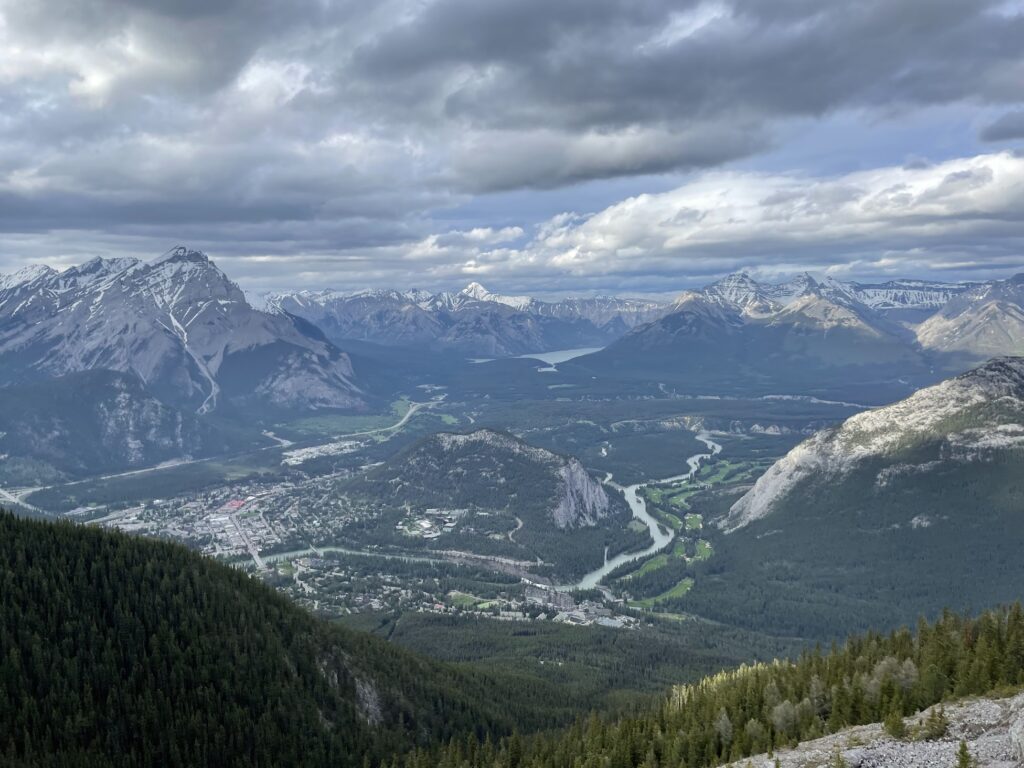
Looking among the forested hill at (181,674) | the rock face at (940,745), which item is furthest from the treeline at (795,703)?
the forested hill at (181,674)

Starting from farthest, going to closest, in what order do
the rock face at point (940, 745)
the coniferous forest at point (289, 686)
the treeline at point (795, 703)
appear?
the coniferous forest at point (289, 686) → the treeline at point (795, 703) → the rock face at point (940, 745)

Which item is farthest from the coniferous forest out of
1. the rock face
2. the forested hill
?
the rock face

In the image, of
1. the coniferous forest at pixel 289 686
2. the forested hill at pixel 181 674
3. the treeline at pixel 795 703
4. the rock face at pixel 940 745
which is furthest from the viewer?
the forested hill at pixel 181 674

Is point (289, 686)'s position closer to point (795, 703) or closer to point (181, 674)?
point (181, 674)

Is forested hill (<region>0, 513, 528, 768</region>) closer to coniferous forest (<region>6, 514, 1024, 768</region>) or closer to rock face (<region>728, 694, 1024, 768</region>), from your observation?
coniferous forest (<region>6, 514, 1024, 768</region>)

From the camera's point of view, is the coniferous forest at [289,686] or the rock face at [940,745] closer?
the rock face at [940,745]

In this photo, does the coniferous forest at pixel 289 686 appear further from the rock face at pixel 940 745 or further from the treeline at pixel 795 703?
the rock face at pixel 940 745
